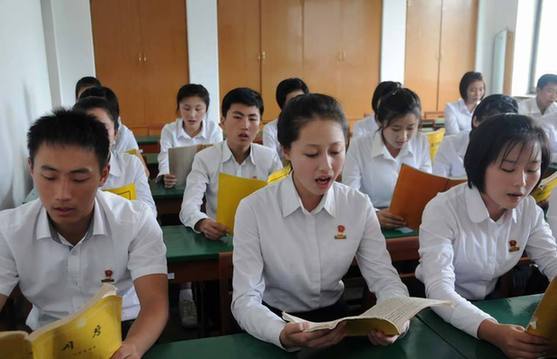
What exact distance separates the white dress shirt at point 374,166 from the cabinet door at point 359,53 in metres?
3.71

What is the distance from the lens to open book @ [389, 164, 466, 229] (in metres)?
1.82

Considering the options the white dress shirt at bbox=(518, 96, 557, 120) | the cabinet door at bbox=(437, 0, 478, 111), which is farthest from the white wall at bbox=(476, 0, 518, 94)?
the white dress shirt at bbox=(518, 96, 557, 120)

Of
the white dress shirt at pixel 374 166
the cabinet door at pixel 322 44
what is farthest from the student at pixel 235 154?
the cabinet door at pixel 322 44


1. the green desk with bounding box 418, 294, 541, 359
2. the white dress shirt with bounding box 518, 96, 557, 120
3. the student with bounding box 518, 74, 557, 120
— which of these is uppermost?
the student with bounding box 518, 74, 557, 120

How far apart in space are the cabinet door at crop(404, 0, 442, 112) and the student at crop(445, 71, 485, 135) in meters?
1.92

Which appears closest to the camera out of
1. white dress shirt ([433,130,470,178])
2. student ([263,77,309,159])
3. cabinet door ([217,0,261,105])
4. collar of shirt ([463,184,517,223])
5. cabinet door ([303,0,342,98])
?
collar of shirt ([463,184,517,223])

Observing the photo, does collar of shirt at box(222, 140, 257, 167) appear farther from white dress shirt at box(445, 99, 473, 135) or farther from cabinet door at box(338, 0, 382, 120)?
cabinet door at box(338, 0, 382, 120)

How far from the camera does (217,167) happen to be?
246cm

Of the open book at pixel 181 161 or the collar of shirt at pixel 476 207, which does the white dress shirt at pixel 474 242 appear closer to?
the collar of shirt at pixel 476 207

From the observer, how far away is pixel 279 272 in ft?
4.58

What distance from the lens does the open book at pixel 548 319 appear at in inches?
36.0

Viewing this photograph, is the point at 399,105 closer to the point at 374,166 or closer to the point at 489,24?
the point at 374,166

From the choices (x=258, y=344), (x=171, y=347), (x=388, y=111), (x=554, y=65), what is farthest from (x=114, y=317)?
(x=554, y=65)

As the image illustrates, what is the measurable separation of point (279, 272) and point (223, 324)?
0.22 m
